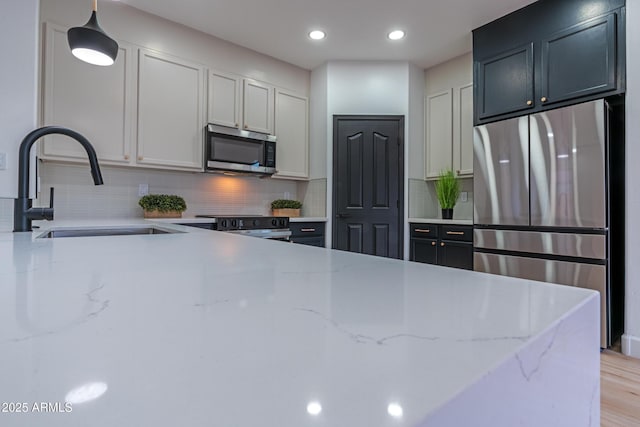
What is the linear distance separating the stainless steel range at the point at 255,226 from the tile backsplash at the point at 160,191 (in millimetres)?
358

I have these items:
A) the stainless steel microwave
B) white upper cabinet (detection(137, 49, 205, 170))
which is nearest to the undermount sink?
white upper cabinet (detection(137, 49, 205, 170))

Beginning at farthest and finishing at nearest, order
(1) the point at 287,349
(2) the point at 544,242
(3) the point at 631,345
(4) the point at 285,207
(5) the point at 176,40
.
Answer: (4) the point at 285,207, (5) the point at 176,40, (2) the point at 544,242, (3) the point at 631,345, (1) the point at 287,349

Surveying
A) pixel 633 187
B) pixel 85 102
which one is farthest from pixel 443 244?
pixel 85 102

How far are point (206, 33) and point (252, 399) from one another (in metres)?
3.64

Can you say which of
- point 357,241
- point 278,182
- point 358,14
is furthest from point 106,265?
point 278,182

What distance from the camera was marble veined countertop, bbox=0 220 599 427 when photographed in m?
0.20

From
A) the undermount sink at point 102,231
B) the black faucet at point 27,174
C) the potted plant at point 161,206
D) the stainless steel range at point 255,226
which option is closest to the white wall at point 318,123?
the stainless steel range at point 255,226

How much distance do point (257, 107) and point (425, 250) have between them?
221 centimetres

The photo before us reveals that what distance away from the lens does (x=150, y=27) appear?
294 centimetres

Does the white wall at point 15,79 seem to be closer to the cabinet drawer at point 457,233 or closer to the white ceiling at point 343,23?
the white ceiling at point 343,23

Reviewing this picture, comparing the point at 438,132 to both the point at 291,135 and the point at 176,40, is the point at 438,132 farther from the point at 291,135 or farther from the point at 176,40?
the point at 176,40

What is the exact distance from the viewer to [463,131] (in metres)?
3.48

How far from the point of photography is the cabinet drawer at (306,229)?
353 cm

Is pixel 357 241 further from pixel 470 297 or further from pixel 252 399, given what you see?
pixel 252 399
